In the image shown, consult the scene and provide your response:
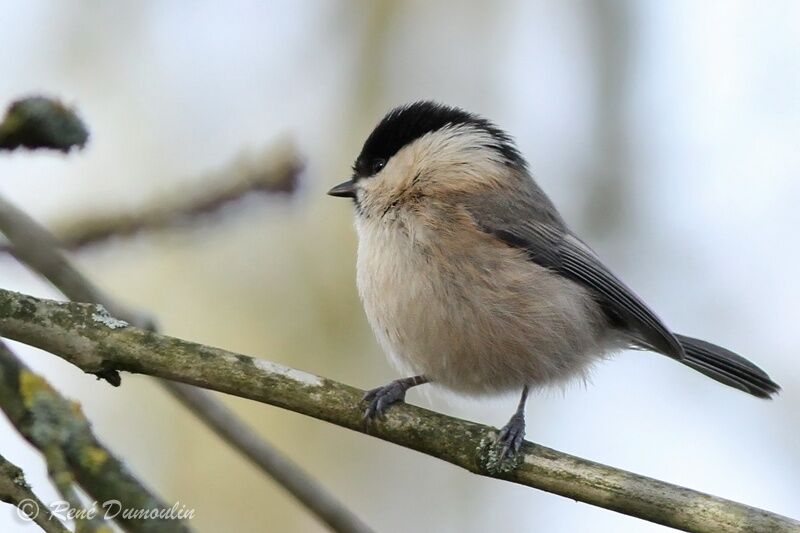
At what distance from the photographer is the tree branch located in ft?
6.27

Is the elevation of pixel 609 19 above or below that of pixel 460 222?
above

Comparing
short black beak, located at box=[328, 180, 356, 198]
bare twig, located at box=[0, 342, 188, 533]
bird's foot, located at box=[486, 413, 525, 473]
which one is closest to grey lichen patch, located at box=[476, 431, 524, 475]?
bird's foot, located at box=[486, 413, 525, 473]

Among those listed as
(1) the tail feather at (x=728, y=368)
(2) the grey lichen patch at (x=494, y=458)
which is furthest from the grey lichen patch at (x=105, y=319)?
(1) the tail feather at (x=728, y=368)

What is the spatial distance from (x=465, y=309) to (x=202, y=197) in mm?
1049

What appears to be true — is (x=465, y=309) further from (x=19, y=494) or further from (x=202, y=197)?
(x=19, y=494)

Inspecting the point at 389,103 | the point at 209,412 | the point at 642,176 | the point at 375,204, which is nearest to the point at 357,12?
the point at 389,103

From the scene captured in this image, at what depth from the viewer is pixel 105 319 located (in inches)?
77.7

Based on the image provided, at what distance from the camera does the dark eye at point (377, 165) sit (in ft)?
11.2

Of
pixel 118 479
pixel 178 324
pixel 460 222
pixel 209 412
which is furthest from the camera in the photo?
pixel 178 324

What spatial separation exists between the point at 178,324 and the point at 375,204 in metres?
1.78

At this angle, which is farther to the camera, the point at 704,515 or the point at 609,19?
the point at 609,19

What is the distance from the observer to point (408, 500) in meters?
4.95

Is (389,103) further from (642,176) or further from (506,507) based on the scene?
(506,507)

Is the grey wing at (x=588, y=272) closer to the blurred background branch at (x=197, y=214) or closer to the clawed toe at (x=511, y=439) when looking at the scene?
the clawed toe at (x=511, y=439)
